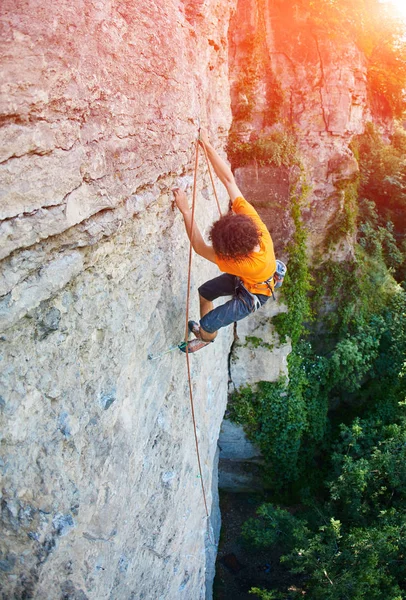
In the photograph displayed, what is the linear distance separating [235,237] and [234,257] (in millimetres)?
157

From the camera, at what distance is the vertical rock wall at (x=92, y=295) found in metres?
1.77

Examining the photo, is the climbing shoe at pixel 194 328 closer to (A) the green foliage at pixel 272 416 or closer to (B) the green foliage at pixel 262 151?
(B) the green foliage at pixel 262 151

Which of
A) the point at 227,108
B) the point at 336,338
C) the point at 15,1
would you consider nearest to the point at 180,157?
the point at 15,1

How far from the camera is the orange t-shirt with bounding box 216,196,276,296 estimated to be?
312cm

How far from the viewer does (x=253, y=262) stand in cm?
315

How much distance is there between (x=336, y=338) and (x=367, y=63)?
17.6 feet

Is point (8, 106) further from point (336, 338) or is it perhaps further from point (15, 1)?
point (336, 338)

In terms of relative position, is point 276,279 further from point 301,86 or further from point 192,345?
point 301,86

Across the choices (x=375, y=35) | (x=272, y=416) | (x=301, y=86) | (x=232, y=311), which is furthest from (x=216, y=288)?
(x=375, y=35)

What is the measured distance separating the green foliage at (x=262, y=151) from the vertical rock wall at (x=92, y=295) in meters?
2.93

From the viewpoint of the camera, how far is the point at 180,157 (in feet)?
11.6

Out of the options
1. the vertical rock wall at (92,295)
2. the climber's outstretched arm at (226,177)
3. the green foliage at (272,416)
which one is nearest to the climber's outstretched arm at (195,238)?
the vertical rock wall at (92,295)

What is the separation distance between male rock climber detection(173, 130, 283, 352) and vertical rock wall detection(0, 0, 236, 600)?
0.78 ft

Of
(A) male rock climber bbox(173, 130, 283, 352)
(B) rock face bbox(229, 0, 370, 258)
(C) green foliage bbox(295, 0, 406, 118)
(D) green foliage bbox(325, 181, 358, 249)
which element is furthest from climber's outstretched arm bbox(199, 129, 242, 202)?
(C) green foliage bbox(295, 0, 406, 118)
